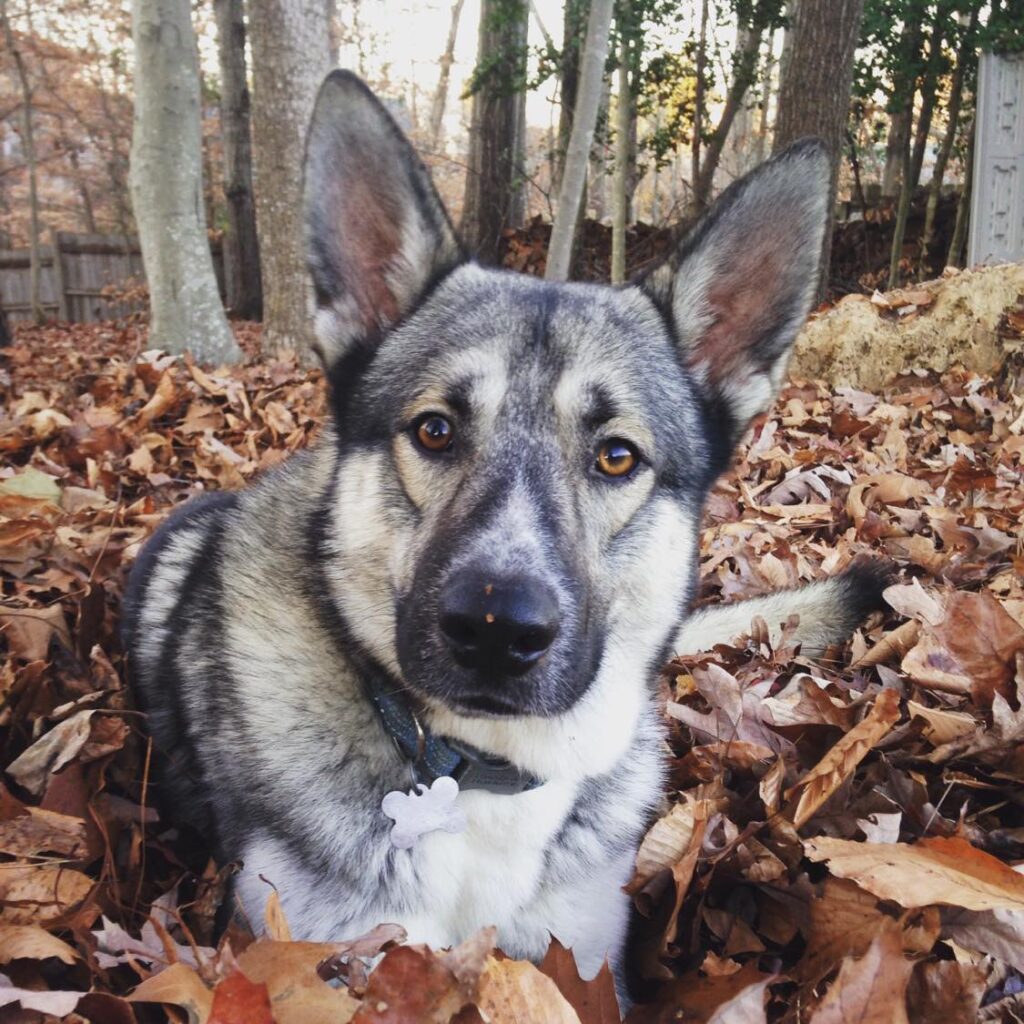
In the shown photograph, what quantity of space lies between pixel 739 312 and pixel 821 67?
298 inches

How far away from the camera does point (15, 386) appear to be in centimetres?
667

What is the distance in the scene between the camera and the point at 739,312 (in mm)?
2633

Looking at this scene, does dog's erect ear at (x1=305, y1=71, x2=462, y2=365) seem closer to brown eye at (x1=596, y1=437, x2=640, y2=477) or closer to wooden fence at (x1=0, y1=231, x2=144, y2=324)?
brown eye at (x1=596, y1=437, x2=640, y2=477)

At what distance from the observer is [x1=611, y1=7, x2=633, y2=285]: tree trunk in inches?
424

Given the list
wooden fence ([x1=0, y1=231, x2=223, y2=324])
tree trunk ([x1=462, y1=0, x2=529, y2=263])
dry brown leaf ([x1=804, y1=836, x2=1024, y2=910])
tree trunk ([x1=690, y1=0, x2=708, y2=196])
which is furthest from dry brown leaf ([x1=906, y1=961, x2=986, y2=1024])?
wooden fence ([x1=0, y1=231, x2=223, y2=324])

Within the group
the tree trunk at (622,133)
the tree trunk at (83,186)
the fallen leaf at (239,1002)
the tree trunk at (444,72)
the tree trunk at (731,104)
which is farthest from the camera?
the tree trunk at (444,72)

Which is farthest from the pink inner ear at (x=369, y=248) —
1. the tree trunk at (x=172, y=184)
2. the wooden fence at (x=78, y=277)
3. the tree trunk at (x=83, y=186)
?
the tree trunk at (x=83, y=186)

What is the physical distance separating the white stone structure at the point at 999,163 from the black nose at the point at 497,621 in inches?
410

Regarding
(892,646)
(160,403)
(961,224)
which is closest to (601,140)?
(961,224)

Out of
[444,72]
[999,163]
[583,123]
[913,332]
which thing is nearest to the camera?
[913,332]

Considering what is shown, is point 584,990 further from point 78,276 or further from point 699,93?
point 78,276

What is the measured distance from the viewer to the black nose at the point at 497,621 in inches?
69.8

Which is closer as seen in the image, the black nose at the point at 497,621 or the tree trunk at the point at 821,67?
the black nose at the point at 497,621

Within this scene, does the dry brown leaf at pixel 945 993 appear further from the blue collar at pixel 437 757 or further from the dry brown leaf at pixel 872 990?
the blue collar at pixel 437 757
